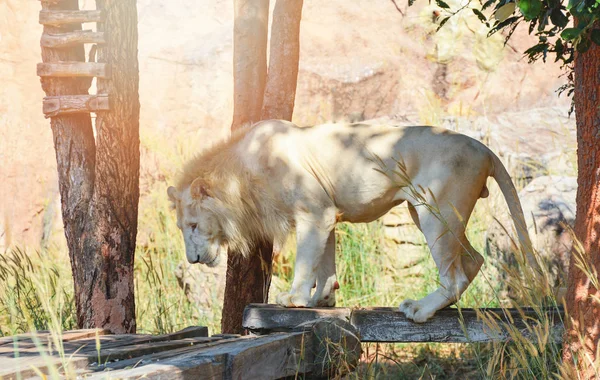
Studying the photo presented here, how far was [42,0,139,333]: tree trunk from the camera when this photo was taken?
4.82 metres

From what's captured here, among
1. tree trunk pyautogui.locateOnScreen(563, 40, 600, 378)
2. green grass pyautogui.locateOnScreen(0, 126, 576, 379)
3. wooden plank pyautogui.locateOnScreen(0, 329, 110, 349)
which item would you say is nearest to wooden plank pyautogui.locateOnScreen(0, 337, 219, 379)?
wooden plank pyautogui.locateOnScreen(0, 329, 110, 349)

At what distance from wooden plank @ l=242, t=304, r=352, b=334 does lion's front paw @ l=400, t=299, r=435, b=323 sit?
0.99 feet

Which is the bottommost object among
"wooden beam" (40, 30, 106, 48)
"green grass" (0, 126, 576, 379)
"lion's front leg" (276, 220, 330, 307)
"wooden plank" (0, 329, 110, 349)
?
"green grass" (0, 126, 576, 379)

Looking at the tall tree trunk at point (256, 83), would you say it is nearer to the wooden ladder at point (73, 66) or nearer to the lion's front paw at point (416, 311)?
the wooden ladder at point (73, 66)

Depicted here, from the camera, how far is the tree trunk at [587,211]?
3.28 m

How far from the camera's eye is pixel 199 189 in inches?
178

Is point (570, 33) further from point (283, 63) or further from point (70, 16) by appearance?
point (70, 16)

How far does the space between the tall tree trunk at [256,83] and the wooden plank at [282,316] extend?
1.18m

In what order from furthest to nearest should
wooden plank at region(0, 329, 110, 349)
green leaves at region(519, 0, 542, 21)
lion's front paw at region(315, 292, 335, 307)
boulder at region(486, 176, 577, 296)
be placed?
boulder at region(486, 176, 577, 296) < lion's front paw at region(315, 292, 335, 307) < wooden plank at region(0, 329, 110, 349) < green leaves at region(519, 0, 542, 21)

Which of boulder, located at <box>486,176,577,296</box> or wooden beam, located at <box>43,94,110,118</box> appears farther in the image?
boulder, located at <box>486,176,577,296</box>

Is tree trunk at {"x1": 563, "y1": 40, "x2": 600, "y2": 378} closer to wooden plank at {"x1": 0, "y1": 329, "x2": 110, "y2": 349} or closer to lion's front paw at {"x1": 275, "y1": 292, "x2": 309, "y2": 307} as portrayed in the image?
lion's front paw at {"x1": 275, "y1": 292, "x2": 309, "y2": 307}

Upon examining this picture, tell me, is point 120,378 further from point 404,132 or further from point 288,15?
point 288,15

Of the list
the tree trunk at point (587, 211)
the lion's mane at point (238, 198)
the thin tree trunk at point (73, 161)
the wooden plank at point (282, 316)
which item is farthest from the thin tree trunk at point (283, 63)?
the tree trunk at point (587, 211)

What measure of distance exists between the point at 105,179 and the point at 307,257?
58.1 inches
